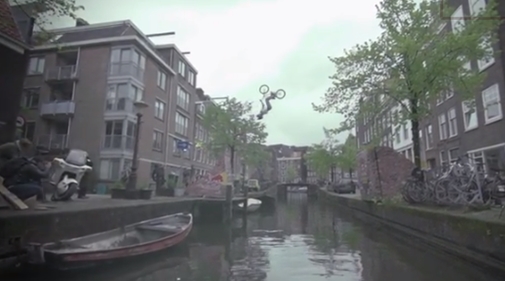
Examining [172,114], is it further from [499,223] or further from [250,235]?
[499,223]

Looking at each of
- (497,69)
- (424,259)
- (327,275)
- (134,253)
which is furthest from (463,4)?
(134,253)

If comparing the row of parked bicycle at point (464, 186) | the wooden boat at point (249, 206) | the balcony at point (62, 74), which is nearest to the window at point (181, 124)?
the balcony at point (62, 74)

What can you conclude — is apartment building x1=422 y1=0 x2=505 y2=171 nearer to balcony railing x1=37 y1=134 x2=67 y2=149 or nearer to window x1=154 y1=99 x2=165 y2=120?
window x1=154 y1=99 x2=165 y2=120

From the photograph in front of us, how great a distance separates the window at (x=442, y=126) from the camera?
24250 mm

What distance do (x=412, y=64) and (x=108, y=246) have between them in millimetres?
11946

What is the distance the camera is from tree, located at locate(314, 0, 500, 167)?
1317 cm

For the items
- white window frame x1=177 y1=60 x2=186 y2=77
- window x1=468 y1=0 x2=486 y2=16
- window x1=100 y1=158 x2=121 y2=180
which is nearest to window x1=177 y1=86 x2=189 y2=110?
white window frame x1=177 y1=60 x2=186 y2=77

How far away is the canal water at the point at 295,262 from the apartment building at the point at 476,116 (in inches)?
208

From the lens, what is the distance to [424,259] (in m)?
8.97

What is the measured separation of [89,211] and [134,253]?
171 centimetres

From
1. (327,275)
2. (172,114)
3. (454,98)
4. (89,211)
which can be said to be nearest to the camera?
(327,275)

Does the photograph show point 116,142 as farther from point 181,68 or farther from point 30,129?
point 181,68

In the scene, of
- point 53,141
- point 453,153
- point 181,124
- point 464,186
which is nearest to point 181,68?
point 181,124

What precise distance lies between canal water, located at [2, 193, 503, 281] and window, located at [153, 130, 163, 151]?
17.5m
